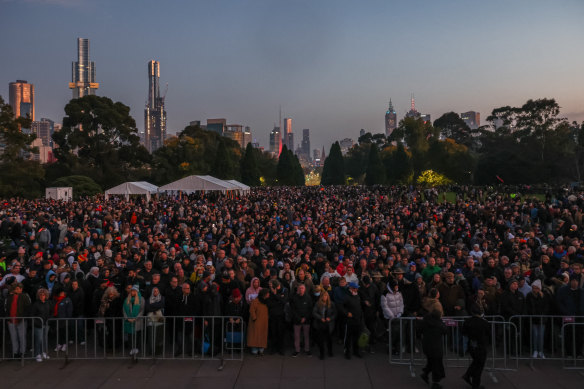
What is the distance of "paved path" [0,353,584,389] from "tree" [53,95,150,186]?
162 feet

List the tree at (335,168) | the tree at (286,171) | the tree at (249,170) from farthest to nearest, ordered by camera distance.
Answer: the tree at (335,168) < the tree at (286,171) < the tree at (249,170)

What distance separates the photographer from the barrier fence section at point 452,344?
7121 millimetres

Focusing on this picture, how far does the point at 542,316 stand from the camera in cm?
716

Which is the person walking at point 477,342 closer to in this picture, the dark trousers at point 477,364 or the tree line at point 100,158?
the dark trousers at point 477,364

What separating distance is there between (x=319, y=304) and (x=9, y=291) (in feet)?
17.1

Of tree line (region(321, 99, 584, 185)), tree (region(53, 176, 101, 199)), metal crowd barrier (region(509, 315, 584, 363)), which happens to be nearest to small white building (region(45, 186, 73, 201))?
tree (region(53, 176, 101, 199))

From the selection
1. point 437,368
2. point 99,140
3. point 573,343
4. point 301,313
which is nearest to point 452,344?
point 437,368

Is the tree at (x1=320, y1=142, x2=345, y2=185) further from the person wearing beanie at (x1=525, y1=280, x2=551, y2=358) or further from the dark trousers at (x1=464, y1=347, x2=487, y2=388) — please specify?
the dark trousers at (x1=464, y1=347, x2=487, y2=388)

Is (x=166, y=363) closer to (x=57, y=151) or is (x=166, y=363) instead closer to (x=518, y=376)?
(x=518, y=376)

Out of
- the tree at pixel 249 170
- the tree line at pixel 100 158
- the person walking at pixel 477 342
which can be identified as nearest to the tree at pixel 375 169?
the tree at pixel 249 170

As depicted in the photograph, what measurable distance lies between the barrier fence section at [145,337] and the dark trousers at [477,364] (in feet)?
11.5

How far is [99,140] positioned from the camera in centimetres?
5544

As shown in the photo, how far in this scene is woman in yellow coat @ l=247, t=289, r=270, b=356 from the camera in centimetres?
760

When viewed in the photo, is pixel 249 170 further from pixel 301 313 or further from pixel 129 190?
pixel 301 313
